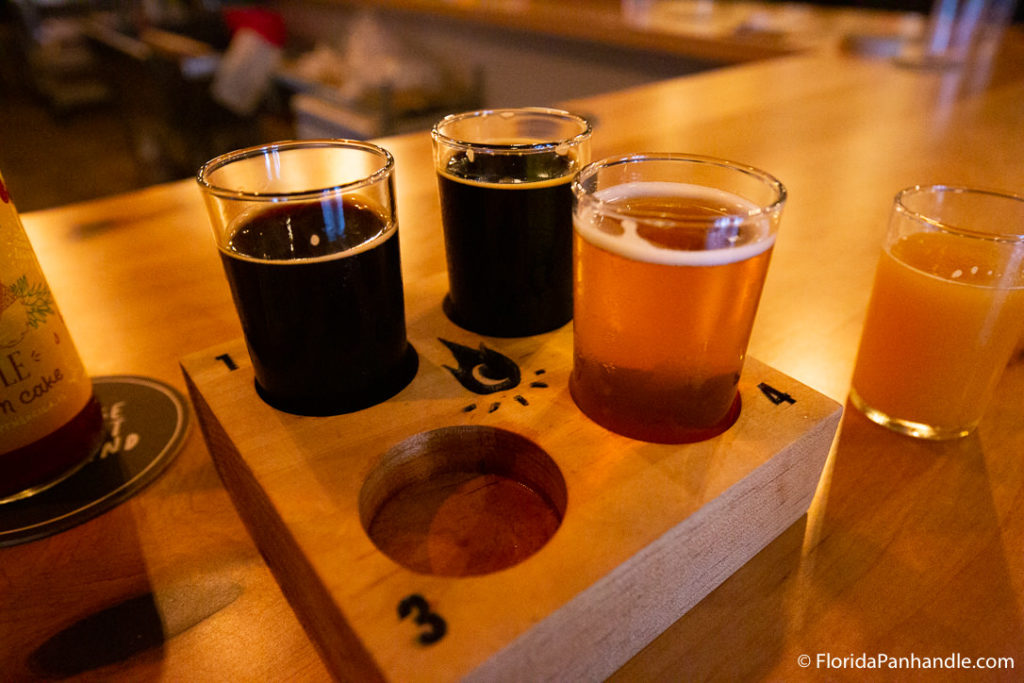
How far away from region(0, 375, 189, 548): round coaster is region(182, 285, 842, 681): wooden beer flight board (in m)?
0.09

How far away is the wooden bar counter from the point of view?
526 millimetres

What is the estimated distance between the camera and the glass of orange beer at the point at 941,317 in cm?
62

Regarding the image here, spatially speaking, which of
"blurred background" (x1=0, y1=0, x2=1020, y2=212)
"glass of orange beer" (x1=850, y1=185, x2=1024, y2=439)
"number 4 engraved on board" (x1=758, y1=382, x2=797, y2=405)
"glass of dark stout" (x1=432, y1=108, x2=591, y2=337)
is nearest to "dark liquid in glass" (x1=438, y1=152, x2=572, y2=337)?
"glass of dark stout" (x1=432, y1=108, x2=591, y2=337)

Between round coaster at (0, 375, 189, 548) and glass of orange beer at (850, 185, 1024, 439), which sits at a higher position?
glass of orange beer at (850, 185, 1024, 439)

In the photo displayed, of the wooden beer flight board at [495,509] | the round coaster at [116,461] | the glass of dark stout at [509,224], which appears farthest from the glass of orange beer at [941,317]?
the round coaster at [116,461]

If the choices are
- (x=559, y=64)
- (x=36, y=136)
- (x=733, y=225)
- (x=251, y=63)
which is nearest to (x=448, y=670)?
(x=733, y=225)

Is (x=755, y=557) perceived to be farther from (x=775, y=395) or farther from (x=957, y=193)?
(x=957, y=193)

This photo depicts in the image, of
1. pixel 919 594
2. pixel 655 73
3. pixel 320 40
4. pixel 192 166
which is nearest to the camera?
pixel 919 594

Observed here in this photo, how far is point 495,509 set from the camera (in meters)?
0.59

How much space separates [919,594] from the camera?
1.85 feet

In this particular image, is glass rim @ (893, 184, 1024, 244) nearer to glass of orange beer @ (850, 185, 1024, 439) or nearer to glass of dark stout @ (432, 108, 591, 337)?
glass of orange beer @ (850, 185, 1024, 439)

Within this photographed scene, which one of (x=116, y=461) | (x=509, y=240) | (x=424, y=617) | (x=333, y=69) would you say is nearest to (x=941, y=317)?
(x=509, y=240)

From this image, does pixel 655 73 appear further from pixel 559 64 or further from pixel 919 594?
pixel 919 594

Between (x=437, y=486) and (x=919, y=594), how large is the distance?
42 centimetres
